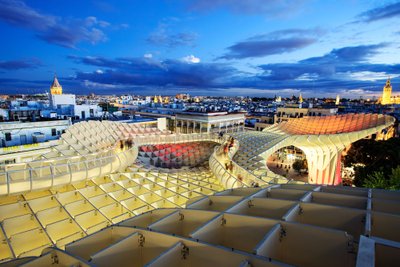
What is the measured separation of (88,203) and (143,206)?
3.58m

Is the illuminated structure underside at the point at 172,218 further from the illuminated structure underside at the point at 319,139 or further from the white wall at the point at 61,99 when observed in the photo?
the white wall at the point at 61,99

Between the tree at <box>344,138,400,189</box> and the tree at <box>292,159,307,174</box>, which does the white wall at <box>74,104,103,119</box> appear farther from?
the tree at <box>344,138,400,189</box>

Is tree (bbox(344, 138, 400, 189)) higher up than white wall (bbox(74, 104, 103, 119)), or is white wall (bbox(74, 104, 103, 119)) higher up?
white wall (bbox(74, 104, 103, 119))

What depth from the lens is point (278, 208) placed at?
975cm

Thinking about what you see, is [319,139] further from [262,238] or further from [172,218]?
[262,238]

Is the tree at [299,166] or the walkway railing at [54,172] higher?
the walkway railing at [54,172]

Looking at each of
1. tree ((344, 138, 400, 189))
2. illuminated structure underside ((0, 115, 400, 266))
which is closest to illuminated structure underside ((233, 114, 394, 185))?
tree ((344, 138, 400, 189))

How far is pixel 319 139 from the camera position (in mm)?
41594

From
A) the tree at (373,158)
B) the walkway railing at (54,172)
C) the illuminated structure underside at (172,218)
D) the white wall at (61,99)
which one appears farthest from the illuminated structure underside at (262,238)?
the white wall at (61,99)

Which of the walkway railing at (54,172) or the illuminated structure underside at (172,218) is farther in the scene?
the walkway railing at (54,172)

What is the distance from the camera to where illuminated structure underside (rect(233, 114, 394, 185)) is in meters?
37.6

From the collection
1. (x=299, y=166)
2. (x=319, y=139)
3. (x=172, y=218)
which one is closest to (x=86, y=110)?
(x=319, y=139)

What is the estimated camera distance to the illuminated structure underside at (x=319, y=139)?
123 ft

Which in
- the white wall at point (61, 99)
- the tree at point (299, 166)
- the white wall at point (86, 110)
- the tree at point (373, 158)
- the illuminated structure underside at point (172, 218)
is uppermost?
the white wall at point (61, 99)
